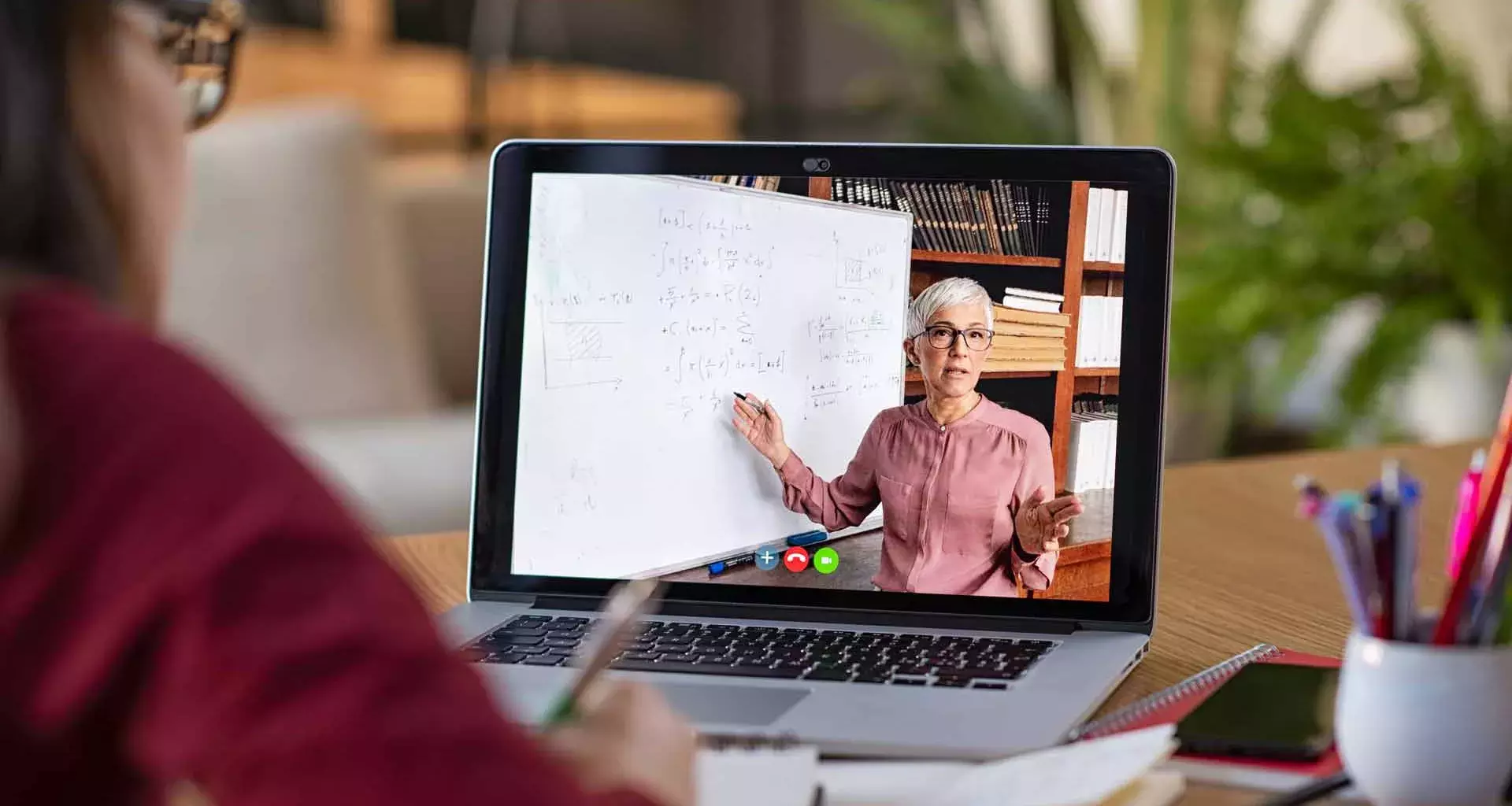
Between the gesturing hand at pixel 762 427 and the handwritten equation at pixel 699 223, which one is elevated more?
the handwritten equation at pixel 699 223

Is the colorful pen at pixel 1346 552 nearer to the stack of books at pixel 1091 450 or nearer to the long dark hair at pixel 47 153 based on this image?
the stack of books at pixel 1091 450

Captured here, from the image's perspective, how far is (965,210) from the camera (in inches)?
32.8

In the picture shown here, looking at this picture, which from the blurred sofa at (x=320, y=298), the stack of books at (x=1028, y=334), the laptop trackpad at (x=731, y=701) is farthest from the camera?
the blurred sofa at (x=320, y=298)

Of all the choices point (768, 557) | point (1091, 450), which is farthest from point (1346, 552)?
point (768, 557)

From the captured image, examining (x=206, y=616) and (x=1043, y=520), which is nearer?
(x=206, y=616)

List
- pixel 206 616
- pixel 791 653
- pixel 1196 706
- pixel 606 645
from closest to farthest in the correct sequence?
1. pixel 206 616
2. pixel 606 645
3. pixel 1196 706
4. pixel 791 653

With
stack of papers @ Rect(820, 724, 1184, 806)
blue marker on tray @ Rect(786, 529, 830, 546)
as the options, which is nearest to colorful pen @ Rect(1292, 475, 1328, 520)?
stack of papers @ Rect(820, 724, 1184, 806)

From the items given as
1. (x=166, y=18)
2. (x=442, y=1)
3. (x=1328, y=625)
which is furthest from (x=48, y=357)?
(x=442, y=1)

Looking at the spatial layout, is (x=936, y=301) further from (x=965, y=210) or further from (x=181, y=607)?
(x=181, y=607)

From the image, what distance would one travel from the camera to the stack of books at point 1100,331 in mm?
810

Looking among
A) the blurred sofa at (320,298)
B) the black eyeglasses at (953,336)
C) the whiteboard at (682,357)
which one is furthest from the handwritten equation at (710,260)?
the blurred sofa at (320,298)

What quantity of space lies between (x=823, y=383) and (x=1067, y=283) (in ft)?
0.47

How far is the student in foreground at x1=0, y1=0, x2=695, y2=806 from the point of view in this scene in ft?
1.12

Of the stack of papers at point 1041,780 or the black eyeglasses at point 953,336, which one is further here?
the black eyeglasses at point 953,336
